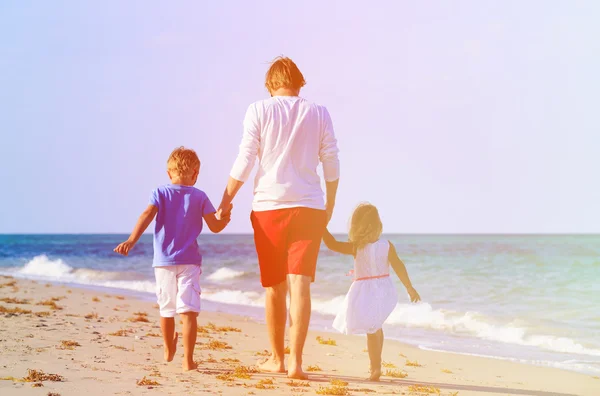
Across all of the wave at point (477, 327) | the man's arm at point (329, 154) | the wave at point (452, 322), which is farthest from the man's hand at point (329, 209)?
the wave at point (477, 327)

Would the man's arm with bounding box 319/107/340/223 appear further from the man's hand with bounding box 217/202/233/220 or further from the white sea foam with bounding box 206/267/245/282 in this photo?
the white sea foam with bounding box 206/267/245/282

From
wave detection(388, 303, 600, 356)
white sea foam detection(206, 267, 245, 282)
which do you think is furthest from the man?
white sea foam detection(206, 267, 245, 282)

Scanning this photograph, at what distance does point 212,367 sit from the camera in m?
5.04

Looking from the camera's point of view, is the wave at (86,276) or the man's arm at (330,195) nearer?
the man's arm at (330,195)

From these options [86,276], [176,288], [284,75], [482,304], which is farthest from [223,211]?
[86,276]

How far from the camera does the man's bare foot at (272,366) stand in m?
4.75

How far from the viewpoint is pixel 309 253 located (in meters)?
4.39

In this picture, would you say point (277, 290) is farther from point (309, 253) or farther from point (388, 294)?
point (388, 294)

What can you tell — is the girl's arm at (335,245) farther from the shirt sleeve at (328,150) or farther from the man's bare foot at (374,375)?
the man's bare foot at (374,375)

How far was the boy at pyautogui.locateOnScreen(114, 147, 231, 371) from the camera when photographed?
473 centimetres

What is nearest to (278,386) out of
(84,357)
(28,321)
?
(84,357)

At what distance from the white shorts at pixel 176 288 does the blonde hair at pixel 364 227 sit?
1214 mm

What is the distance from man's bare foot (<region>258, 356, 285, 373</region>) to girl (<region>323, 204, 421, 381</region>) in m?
0.50

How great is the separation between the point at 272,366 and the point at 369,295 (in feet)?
2.90
